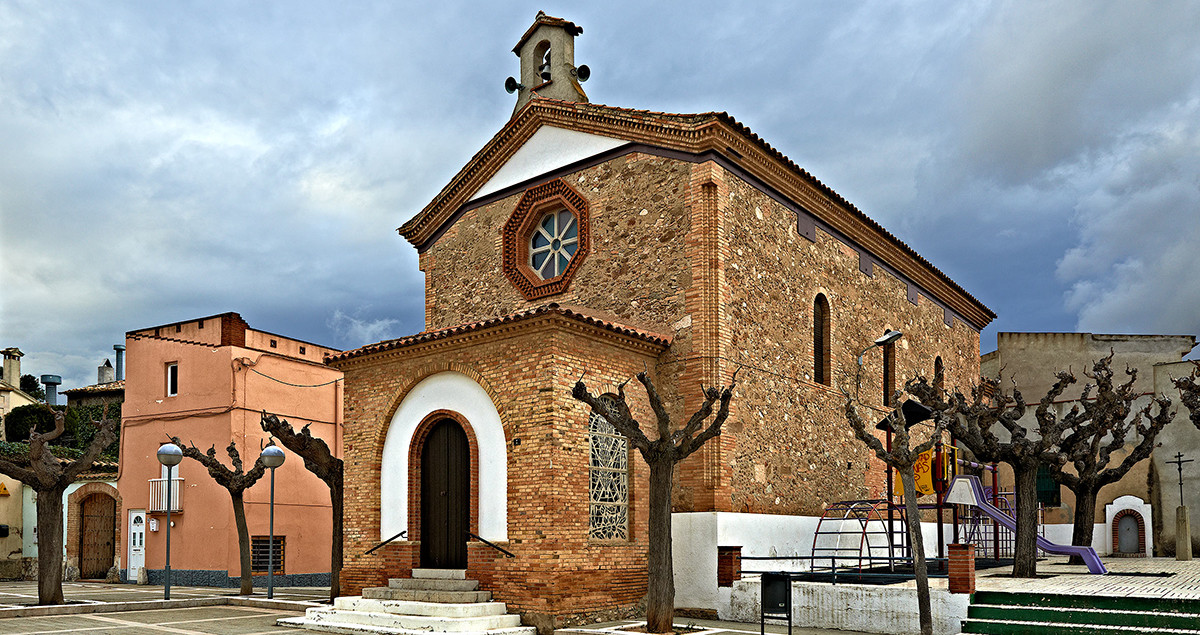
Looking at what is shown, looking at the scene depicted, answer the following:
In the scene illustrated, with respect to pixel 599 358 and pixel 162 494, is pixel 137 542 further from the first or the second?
pixel 599 358

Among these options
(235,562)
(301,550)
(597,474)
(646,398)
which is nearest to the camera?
(597,474)

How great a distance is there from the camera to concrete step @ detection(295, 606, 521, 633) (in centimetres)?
1234

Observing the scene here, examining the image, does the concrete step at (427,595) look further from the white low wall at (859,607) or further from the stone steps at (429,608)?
the white low wall at (859,607)

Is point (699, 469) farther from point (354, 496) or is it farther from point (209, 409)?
point (209, 409)

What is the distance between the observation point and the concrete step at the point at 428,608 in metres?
12.7

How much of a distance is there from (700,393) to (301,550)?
1404 cm

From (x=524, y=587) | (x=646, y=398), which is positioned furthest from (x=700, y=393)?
(x=524, y=587)

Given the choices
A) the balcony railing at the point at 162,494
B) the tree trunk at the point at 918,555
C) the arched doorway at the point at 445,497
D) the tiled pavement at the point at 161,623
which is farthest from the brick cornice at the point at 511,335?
the balcony railing at the point at 162,494

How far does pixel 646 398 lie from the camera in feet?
49.0

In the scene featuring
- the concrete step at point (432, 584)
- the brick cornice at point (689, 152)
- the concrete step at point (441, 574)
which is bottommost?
the concrete step at point (432, 584)

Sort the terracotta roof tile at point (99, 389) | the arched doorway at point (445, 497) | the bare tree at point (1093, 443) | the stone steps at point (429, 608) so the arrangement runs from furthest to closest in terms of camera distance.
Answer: the terracotta roof tile at point (99, 389), the bare tree at point (1093, 443), the arched doorway at point (445, 497), the stone steps at point (429, 608)

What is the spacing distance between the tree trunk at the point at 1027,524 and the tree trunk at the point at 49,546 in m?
16.6

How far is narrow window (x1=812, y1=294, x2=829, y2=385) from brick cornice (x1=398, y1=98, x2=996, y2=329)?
5.60 feet

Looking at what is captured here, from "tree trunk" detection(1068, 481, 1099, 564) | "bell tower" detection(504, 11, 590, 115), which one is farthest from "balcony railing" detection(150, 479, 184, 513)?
"tree trunk" detection(1068, 481, 1099, 564)
